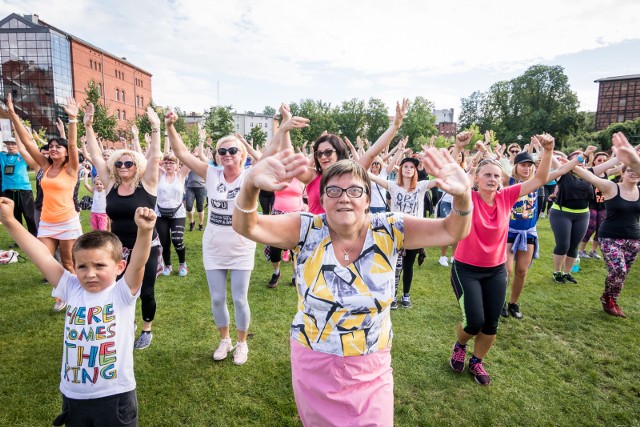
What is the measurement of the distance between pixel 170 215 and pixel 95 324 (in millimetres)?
4526

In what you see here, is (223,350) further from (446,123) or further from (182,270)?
(446,123)

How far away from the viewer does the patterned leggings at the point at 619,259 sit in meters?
5.22

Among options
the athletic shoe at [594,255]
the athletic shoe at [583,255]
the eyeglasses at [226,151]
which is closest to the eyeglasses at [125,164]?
the eyeglasses at [226,151]

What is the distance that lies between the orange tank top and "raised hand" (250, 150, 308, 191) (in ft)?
16.1

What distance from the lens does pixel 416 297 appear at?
5.98 meters

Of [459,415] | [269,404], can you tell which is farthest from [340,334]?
[459,415]

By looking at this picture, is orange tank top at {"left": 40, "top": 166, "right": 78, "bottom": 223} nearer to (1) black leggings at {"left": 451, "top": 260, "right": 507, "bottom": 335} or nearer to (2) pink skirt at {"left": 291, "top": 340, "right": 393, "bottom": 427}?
(2) pink skirt at {"left": 291, "top": 340, "right": 393, "bottom": 427}

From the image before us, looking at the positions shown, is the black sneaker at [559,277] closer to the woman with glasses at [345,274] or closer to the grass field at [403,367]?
the grass field at [403,367]

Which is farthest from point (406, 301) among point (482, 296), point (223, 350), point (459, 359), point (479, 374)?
point (223, 350)

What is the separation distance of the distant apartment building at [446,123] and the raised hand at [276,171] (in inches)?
3800

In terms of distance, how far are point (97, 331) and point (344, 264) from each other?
1.66 meters

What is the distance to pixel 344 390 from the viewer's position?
5.84 ft

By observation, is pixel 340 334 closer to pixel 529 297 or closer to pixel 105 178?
pixel 105 178

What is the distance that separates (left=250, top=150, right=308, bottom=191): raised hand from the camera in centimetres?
162
